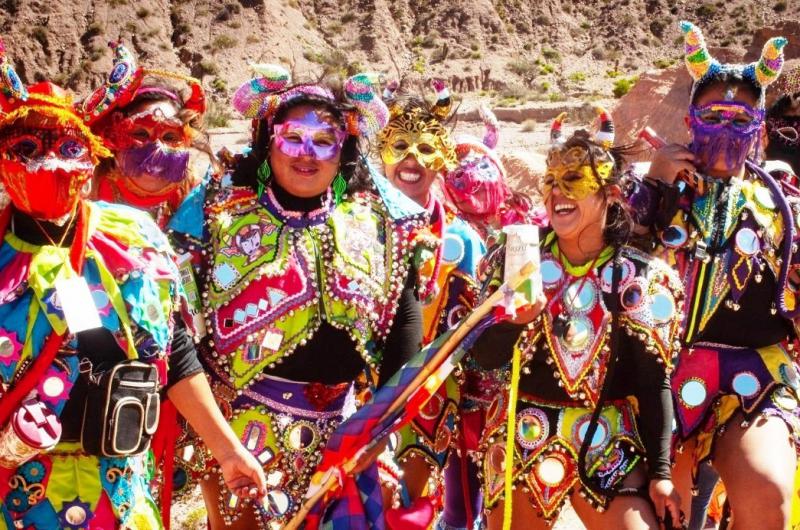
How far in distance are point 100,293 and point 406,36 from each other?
157ft

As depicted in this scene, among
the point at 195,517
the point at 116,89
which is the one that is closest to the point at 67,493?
the point at 116,89

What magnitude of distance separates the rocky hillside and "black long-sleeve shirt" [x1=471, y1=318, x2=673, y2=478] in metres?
24.0

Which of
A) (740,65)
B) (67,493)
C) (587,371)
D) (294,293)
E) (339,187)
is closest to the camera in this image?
(67,493)

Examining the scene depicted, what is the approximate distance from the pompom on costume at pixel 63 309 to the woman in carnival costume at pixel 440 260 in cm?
187

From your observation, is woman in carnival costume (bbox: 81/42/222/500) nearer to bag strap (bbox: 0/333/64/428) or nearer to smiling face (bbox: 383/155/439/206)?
smiling face (bbox: 383/155/439/206)

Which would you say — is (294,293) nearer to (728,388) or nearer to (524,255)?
(524,255)

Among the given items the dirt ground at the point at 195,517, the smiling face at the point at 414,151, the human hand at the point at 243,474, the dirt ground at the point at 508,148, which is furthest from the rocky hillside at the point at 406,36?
the human hand at the point at 243,474

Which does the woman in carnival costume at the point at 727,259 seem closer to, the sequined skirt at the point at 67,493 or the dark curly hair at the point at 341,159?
the dark curly hair at the point at 341,159

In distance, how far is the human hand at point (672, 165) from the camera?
15.4ft

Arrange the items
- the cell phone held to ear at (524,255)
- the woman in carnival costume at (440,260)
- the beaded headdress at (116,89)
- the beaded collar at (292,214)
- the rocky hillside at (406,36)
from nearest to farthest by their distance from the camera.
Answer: the beaded headdress at (116,89) → the cell phone held to ear at (524,255) → the beaded collar at (292,214) → the woman in carnival costume at (440,260) → the rocky hillside at (406,36)

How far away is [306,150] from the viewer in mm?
4078

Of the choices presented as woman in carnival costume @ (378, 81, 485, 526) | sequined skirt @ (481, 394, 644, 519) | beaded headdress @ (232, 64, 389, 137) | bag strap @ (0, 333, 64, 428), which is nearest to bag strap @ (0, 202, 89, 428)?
bag strap @ (0, 333, 64, 428)

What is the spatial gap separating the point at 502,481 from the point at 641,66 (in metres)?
51.5

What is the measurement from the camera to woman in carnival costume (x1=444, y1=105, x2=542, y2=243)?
5832 millimetres
